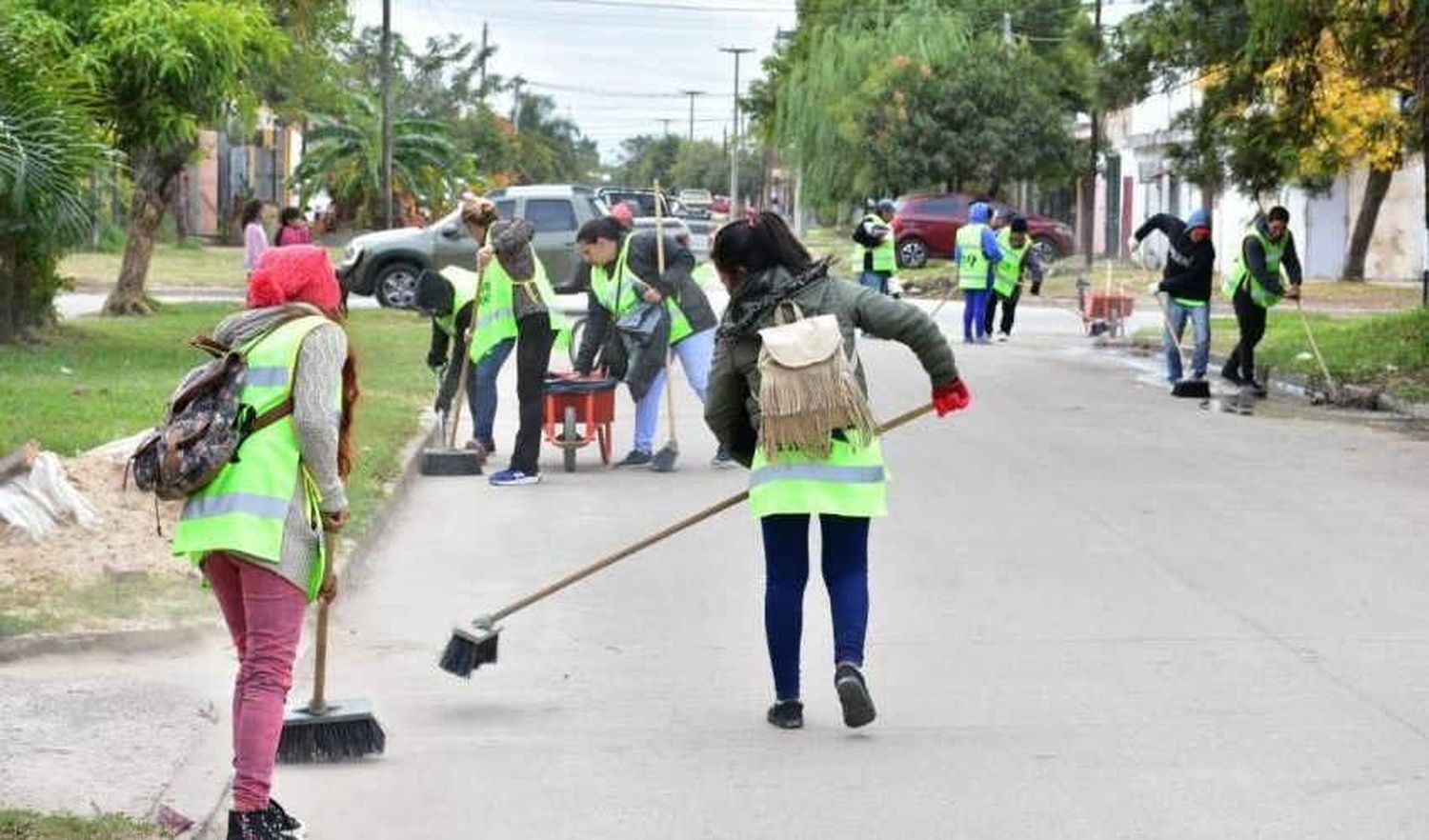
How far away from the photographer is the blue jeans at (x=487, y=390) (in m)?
15.0

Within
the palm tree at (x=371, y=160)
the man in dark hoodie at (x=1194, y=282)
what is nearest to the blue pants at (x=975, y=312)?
the man in dark hoodie at (x=1194, y=282)

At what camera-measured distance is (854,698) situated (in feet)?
25.1

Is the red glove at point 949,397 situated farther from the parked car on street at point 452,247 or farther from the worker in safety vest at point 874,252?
the parked car on street at point 452,247

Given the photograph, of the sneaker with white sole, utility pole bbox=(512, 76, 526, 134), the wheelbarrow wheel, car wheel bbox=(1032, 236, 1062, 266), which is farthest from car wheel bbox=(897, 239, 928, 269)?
utility pole bbox=(512, 76, 526, 134)

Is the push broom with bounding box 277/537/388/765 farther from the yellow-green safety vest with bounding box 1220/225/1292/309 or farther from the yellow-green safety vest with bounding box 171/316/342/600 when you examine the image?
the yellow-green safety vest with bounding box 1220/225/1292/309

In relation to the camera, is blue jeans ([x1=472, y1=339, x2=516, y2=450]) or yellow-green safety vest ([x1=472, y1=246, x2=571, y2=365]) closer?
yellow-green safety vest ([x1=472, y1=246, x2=571, y2=365])

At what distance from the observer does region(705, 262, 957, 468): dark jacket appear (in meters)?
7.79

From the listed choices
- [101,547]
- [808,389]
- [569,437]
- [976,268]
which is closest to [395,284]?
[976,268]

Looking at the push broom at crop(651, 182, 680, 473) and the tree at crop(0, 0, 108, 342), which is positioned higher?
the tree at crop(0, 0, 108, 342)

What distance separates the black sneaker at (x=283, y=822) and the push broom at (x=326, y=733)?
3.20 feet

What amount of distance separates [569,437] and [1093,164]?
122 feet

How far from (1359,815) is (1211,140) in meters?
18.2

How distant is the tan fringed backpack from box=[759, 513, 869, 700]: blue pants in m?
0.30

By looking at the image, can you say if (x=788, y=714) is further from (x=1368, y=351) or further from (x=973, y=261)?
(x=973, y=261)
